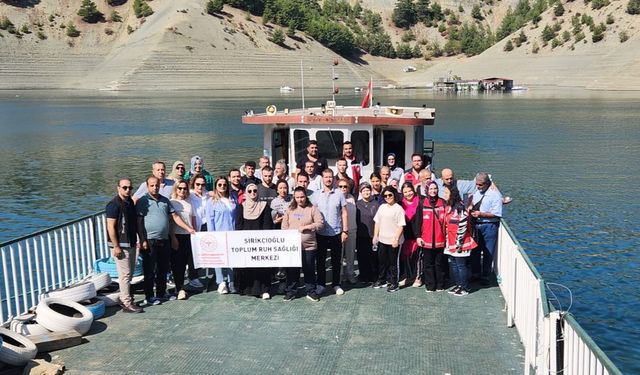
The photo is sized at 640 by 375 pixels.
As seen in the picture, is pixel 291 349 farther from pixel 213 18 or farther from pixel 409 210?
pixel 213 18

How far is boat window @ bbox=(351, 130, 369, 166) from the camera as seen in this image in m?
12.4

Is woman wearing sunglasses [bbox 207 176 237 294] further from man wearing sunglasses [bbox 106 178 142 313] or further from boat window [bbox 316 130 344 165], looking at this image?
boat window [bbox 316 130 344 165]

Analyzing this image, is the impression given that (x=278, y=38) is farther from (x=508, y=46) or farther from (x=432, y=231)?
(x=432, y=231)

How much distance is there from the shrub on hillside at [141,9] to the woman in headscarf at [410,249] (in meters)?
149

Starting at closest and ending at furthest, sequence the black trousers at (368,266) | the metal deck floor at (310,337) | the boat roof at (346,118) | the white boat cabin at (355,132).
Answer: the metal deck floor at (310,337) < the black trousers at (368,266) < the boat roof at (346,118) < the white boat cabin at (355,132)

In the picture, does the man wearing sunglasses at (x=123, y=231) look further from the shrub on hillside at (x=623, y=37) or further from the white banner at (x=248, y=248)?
the shrub on hillside at (x=623, y=37)

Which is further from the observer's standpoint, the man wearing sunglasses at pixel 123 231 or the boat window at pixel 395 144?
the boat window at pixel 395 144

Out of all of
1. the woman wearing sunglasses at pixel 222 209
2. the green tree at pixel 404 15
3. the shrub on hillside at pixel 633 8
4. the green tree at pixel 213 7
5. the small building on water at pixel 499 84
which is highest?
the green tree at pixel 404 15

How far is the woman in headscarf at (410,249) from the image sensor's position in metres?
9.27

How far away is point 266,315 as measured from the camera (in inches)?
337

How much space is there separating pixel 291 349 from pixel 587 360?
11.5 ft

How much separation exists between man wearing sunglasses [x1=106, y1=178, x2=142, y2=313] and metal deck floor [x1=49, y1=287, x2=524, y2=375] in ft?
1.95

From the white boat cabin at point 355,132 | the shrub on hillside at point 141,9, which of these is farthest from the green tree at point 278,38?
the white boat cabin at point 355,132

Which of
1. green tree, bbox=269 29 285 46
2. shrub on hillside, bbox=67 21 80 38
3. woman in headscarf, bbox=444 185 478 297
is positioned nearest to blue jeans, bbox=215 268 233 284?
woman in headscarf, bbox=444 185 478 297
